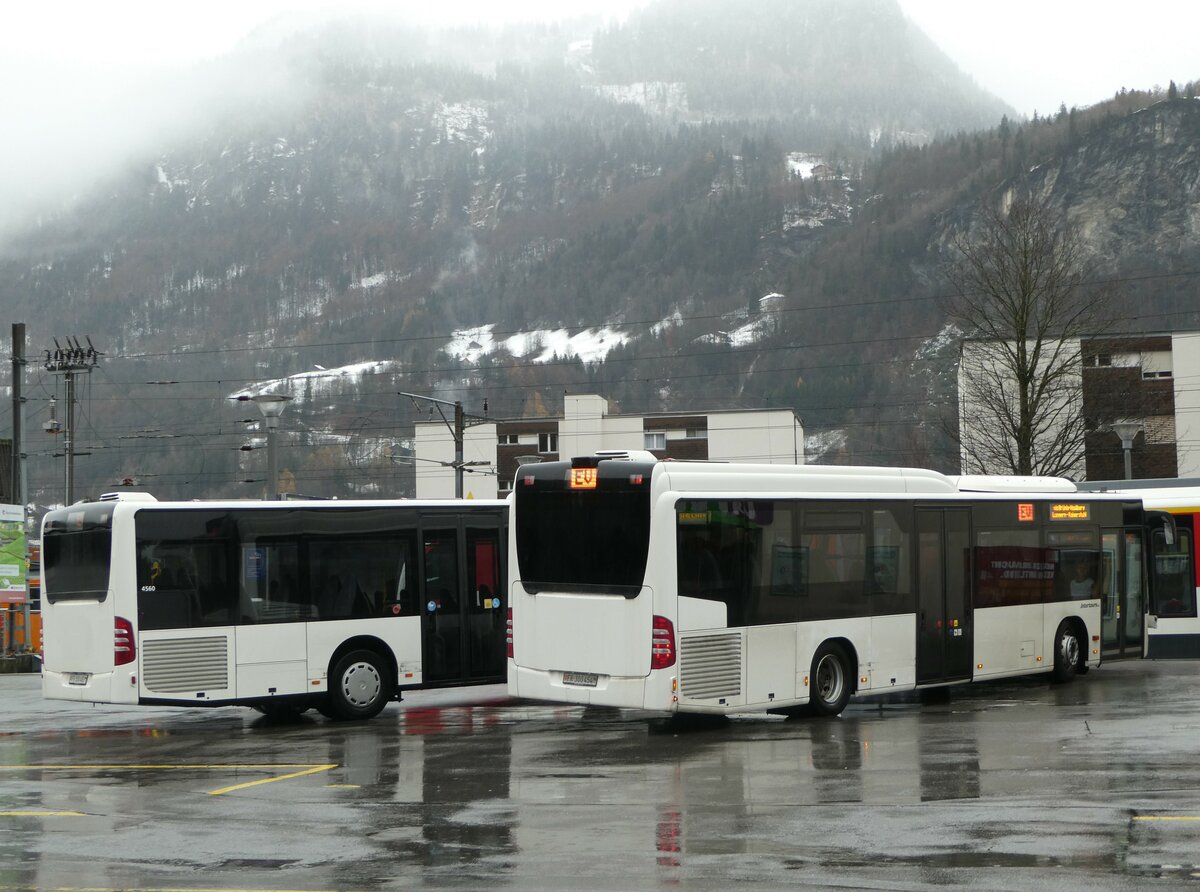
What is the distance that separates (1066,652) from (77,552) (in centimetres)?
1335

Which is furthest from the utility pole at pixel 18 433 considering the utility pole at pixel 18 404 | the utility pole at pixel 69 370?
the utility pole at pixel 69 370

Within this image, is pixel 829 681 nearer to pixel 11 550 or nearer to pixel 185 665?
pixel 185 665

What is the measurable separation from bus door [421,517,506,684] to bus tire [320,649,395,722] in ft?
2.00

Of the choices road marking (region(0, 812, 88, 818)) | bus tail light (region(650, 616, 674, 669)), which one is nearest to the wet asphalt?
road marking (region(0, 812, 88, 818))

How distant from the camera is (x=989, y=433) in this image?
140ft

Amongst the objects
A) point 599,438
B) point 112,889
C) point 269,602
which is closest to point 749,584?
point 269,602

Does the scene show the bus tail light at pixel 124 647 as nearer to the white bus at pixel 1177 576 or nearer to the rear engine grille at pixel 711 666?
the rear engine grille at pixel 711 666

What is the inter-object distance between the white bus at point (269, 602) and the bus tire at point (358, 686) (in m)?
0.02

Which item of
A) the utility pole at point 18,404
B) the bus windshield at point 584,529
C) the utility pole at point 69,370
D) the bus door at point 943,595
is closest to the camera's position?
the bus windshield at point 584,529

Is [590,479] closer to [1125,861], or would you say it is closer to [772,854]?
[772,854]

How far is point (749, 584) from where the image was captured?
16.6 meters

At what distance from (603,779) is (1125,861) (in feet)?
17.6

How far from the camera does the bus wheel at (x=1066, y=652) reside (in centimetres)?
2141

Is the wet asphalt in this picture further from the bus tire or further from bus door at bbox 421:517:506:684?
bus door at bbox 421:517:506:684
